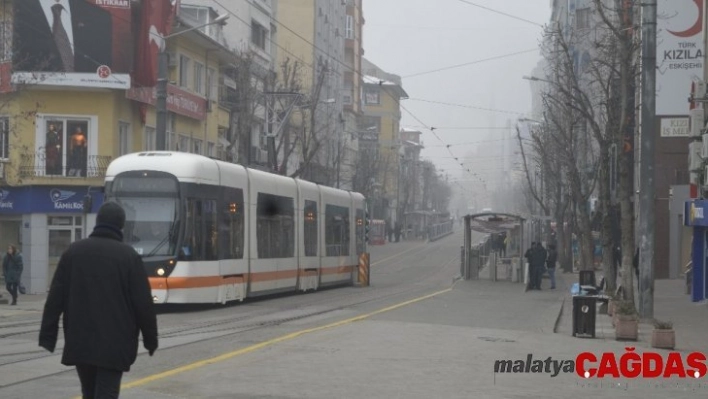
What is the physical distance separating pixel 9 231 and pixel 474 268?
19.1m

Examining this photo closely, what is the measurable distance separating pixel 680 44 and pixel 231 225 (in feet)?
63.5

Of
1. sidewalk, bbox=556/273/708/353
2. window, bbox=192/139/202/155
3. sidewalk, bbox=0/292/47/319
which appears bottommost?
sidewalk, bbox=0/292/47/319

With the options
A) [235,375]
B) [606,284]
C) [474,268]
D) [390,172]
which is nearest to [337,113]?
[390,172]

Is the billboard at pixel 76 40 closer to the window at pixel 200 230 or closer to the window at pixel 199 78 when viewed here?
the window at pixel 199 78

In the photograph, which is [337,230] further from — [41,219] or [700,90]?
[700,90]

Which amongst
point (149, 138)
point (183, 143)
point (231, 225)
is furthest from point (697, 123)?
point (183, 143)

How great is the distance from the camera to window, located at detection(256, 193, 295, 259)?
29.8 m

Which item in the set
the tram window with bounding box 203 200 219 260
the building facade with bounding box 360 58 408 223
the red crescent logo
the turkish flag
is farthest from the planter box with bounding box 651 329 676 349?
the building facade with bounding box 360 58 408 223

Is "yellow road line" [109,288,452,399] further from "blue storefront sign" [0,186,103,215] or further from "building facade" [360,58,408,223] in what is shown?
"building facade" [360,58,408,223]

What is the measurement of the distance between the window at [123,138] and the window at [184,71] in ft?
17.9

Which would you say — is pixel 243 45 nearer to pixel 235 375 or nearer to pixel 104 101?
pixel 104 101

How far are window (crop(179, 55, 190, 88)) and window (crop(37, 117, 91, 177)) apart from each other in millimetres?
7602

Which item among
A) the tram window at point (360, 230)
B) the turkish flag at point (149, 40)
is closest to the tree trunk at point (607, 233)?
the tram window at point (360, 230)

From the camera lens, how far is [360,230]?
143 ft
